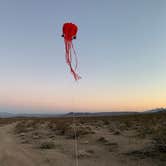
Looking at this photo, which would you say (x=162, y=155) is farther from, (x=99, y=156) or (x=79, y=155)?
(x=79, y=155)

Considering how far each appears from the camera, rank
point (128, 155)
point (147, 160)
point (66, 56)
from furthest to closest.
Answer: point (128, 155) → point (147, 160) → point (66, 56)

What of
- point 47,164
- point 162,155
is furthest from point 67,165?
point 162,155

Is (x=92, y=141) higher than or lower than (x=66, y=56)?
lower

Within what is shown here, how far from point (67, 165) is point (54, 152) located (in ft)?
9.15

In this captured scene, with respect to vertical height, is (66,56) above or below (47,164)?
above

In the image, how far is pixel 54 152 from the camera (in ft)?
43.2

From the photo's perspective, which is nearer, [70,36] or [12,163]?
[70,36]

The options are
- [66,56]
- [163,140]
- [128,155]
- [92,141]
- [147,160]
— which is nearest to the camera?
[66,56]

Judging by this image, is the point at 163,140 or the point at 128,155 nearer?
the point at 128,155

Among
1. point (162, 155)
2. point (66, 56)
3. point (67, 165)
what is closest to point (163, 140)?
point (162, 155)

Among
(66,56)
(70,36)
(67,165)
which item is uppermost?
(70,36)

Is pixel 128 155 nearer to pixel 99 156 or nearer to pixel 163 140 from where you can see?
pixel 99 156

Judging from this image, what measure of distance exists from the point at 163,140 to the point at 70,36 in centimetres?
753

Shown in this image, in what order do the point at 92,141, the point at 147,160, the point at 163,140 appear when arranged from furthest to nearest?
the point at 92,141, the point at 163,140, the point at 147,160
